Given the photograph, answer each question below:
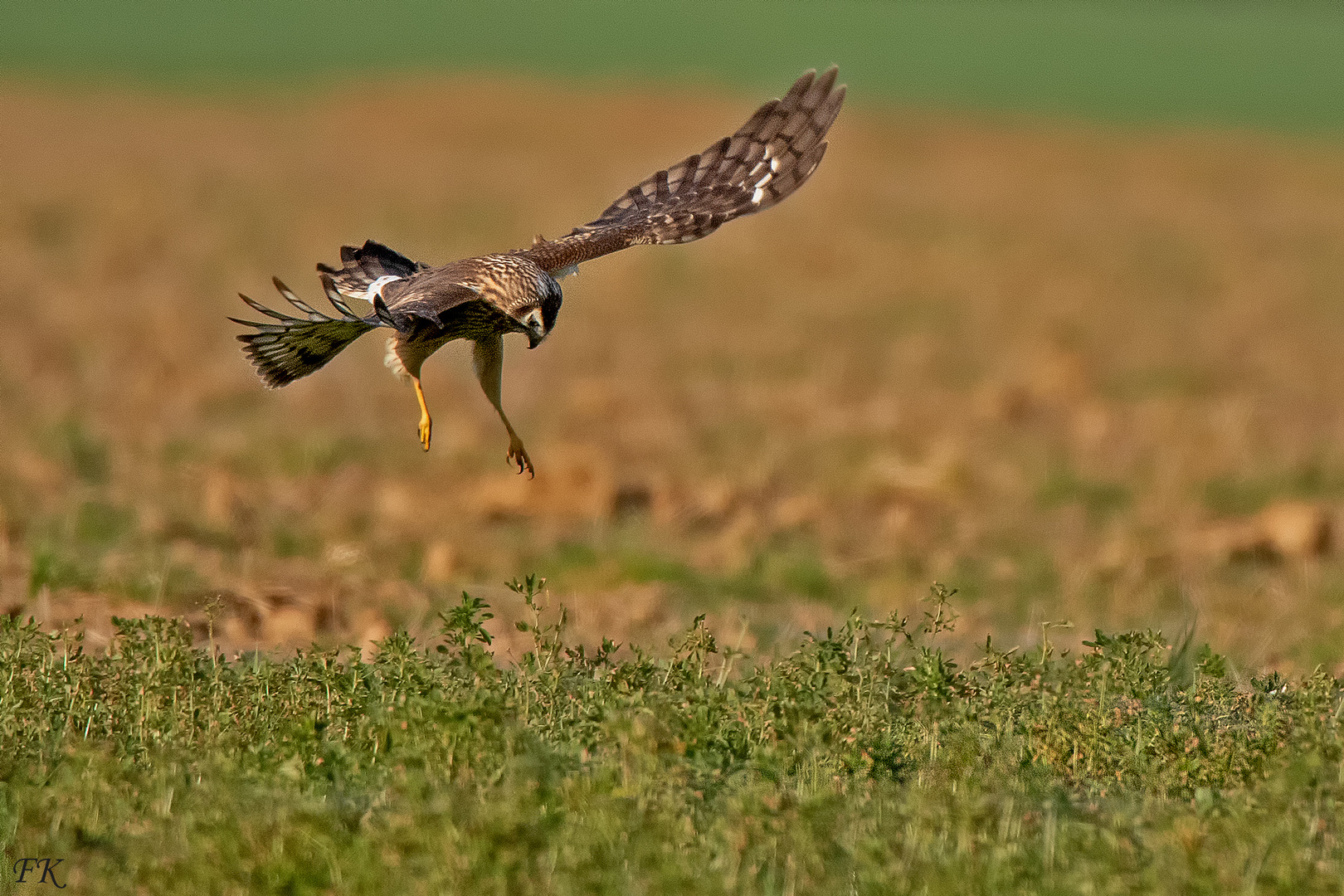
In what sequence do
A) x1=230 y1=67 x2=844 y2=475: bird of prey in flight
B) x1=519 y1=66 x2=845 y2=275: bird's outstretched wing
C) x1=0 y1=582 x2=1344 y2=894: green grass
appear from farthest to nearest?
1. x1=519 y1=66 x2=845 y2=275: bird's outstretched wing
2. x1=230 y1=67 x2=844 y2=475: bird of prey in flight
3. x1=0 y1=582 x2=1344 y2=894: green grass

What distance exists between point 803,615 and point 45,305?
10.6m

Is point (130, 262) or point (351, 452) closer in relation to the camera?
point (351, 452)

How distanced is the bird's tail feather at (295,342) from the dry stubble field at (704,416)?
863mm

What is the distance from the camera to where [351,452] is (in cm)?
1355

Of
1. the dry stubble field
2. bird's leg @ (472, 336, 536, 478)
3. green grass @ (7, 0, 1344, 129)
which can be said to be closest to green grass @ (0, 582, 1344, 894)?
the dry stubble field

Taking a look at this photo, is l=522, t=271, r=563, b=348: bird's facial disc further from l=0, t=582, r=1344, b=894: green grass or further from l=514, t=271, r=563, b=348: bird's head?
l=0, t=582, r=1344, b=894: green grass

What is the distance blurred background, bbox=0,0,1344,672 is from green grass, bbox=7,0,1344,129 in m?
9.81

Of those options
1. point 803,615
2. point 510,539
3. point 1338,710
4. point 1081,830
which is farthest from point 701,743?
point 510,539

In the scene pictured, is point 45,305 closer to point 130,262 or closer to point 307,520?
point 130,262

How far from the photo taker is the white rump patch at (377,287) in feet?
24.7

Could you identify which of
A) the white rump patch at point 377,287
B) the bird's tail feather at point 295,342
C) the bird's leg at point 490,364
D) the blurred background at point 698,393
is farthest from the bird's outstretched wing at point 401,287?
the blurred background at point 698,393

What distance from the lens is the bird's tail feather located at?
20.7 ft

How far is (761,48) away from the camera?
2205 inches

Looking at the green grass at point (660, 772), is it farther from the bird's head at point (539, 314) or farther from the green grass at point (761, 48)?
the green grass at point (761, 48)
